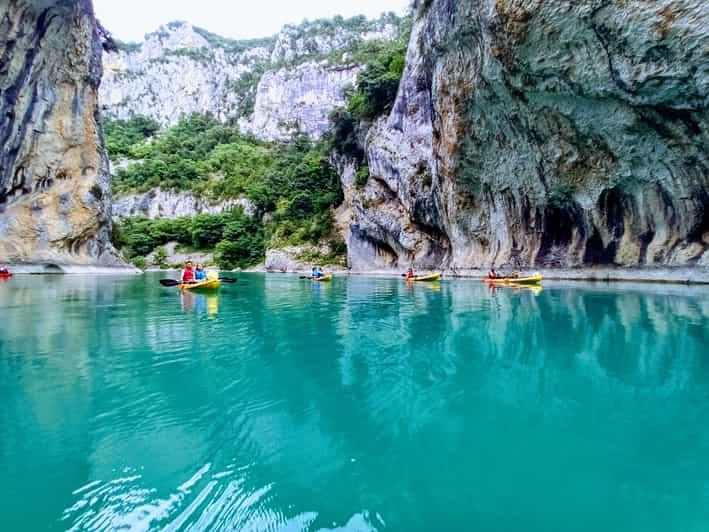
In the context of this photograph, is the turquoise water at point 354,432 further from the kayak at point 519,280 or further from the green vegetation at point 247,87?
the green vegetation at point 247,87

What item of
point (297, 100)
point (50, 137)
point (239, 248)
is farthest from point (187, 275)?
point (297, 100)

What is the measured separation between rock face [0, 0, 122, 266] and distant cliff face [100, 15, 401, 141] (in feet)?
184

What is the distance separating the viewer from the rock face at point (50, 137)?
90.9 feet

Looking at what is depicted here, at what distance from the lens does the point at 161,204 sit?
75688 millimetres

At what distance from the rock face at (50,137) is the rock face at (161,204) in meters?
38.9

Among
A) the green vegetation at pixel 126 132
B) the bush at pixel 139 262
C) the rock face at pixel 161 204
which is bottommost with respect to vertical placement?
the bush at pixel 139 262

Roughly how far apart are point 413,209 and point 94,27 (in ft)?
103

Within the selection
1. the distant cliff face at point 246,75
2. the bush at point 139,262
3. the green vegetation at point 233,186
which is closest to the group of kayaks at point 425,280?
the green vegetation at point 233,186

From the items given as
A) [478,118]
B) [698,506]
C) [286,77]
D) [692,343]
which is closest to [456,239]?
[478,118]

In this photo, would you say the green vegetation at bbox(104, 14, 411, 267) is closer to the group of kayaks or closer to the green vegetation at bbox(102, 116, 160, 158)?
the green vegetation at bbox(102, 116, 160, 158)

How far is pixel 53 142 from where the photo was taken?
3191 centimetres

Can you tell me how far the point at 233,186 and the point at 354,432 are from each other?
75.5 meters

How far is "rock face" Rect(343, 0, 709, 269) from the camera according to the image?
15.6 meters

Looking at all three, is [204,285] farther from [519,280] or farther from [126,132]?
[126,132]
